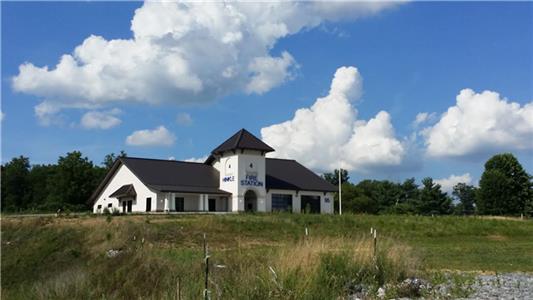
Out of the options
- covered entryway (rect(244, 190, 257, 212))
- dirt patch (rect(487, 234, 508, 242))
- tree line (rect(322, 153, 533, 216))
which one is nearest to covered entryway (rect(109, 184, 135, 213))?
covered entryway (rect(244, 190, 257, 212))

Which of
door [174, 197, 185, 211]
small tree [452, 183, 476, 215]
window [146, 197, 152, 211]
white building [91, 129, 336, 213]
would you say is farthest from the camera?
small tree [452, 183, 476, 215]

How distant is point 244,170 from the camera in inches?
2313

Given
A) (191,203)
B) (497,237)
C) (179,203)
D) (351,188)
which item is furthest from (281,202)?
(351,188)

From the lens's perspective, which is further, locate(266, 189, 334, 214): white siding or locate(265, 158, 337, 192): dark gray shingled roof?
locate(265, 158, 337, 192): dark gray shingled roof

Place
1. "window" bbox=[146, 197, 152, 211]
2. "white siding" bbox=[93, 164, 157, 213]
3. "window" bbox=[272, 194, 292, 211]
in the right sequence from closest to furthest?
"window" bbox=[146, 197, 152, 211] → "white siding" bbox=[93, 164, 157, 213] → "window" bbox=[272, 194, 292, 211]

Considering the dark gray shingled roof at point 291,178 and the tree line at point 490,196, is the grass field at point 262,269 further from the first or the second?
the tree line at point 490,196

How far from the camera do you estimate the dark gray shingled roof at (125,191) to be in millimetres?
58656

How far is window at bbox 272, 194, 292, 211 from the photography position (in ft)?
202

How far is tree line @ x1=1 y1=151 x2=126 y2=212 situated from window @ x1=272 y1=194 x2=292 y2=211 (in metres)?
22.4

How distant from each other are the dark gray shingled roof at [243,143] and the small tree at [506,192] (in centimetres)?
5472

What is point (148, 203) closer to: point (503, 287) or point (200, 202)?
point (200, 202)

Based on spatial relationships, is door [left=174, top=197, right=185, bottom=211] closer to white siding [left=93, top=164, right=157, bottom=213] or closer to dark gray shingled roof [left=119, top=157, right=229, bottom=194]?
dark gray shingled roof [left=119, top=157, right=229, bottom=194]

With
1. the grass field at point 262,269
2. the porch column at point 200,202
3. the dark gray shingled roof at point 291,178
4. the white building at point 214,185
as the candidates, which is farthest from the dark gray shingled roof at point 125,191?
the grass field at point 262,269

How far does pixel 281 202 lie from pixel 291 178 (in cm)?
399
